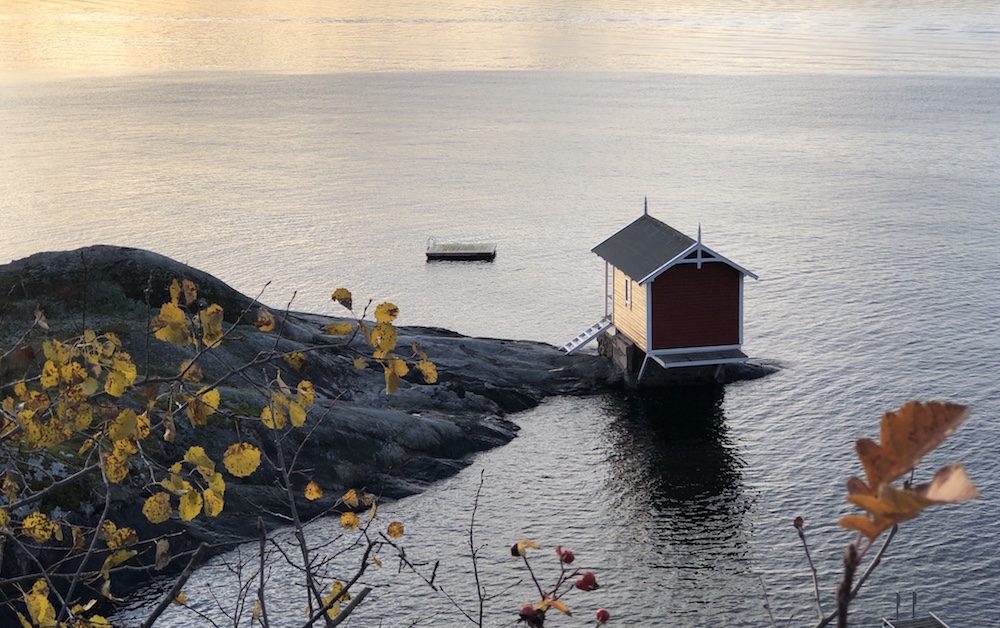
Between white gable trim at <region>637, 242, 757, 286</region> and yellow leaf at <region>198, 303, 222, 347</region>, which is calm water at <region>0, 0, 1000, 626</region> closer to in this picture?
white gable trim at <region>637, 242, 757, 286</region>

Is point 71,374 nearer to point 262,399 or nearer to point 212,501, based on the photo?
point 212,501

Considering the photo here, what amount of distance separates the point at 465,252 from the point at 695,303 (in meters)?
36.5

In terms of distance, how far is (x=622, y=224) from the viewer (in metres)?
98.8

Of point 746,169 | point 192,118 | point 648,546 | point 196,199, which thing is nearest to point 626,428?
point 648,546

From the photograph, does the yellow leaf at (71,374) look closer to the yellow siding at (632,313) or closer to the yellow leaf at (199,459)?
the yellow leaf at (199,459)

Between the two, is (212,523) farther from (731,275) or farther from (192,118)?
(192,118)

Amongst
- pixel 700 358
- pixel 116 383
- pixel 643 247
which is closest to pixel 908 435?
pixel 116 383

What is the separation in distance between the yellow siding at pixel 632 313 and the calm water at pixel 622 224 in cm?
337

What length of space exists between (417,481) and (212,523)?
8898 mm

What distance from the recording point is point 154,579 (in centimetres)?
3384

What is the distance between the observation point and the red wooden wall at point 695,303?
51.2 metres

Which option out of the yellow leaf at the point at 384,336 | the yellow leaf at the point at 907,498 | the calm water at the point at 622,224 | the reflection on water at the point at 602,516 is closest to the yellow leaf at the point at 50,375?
the yellow leaf at the point at 384,336

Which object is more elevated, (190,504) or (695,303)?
(190,504)

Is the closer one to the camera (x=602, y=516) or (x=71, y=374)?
(x=71, y=374)
